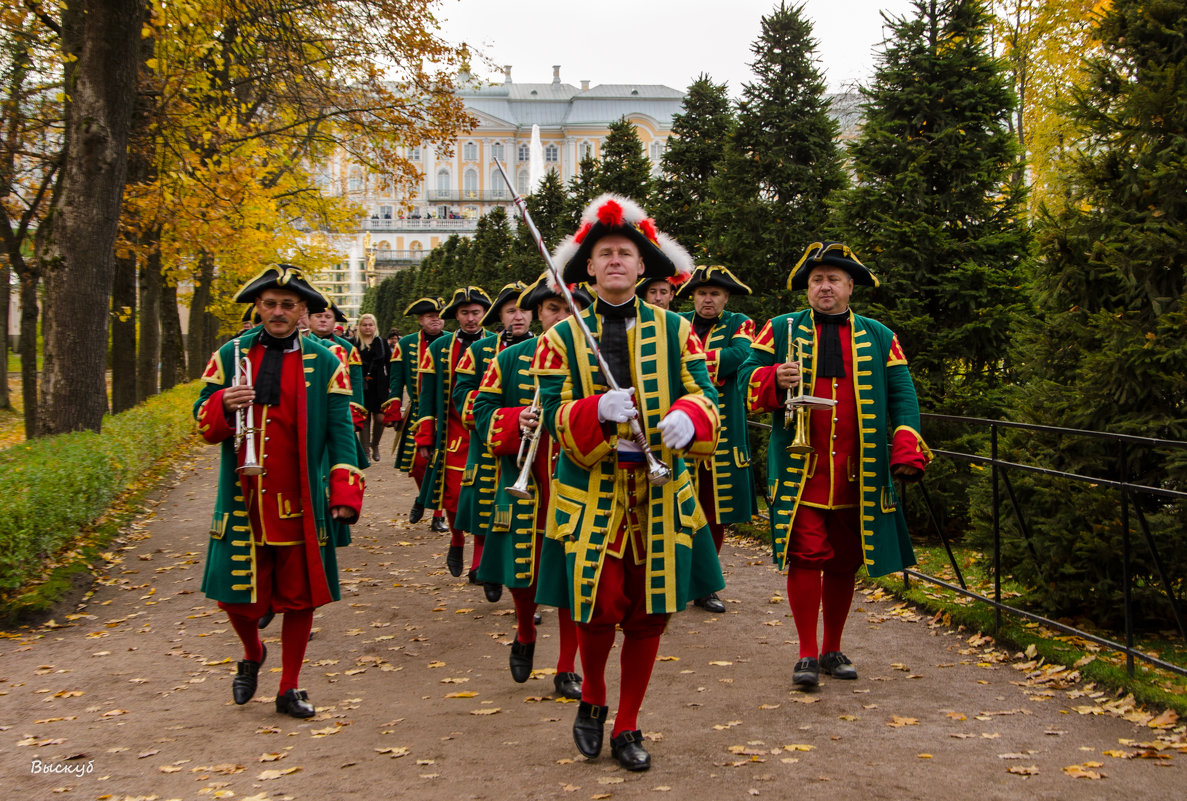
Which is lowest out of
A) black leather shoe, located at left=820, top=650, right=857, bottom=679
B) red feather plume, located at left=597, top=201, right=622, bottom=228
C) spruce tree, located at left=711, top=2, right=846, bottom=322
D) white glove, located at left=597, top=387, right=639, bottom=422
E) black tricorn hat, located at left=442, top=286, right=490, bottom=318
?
black leather shoe, located at left=820, top=650, right=857, bottom=679

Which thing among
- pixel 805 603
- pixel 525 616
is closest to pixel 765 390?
pixel 805 603

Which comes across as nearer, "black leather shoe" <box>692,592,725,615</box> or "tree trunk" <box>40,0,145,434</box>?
"black leather shoe" <box>692,592,725,615</box>

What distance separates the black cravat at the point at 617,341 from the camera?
454cm

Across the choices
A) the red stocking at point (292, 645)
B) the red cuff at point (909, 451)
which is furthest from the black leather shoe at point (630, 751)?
the red cuff at point (909, 451)

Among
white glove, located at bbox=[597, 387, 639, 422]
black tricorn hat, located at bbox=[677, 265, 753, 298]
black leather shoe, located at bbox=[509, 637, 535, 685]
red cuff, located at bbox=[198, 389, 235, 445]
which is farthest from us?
black tricorn hat, located at bbox=[677, 265, 753, 298]

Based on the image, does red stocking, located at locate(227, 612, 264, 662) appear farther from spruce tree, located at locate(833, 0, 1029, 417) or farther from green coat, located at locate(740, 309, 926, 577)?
→ spruce tree, located at locate(833, 0, 1029, 417)

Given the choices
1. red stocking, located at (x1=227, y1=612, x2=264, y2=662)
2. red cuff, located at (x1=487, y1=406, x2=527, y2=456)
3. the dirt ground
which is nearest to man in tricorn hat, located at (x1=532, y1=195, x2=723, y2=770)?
the dirt ground

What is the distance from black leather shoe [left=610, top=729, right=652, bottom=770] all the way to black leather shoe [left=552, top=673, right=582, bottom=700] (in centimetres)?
106

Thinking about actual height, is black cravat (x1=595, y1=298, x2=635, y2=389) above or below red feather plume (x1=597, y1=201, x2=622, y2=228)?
below

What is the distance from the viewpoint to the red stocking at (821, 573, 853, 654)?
231 inches

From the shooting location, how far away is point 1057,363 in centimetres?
666

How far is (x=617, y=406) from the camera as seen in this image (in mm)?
4074

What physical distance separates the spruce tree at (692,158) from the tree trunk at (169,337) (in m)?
12.7
